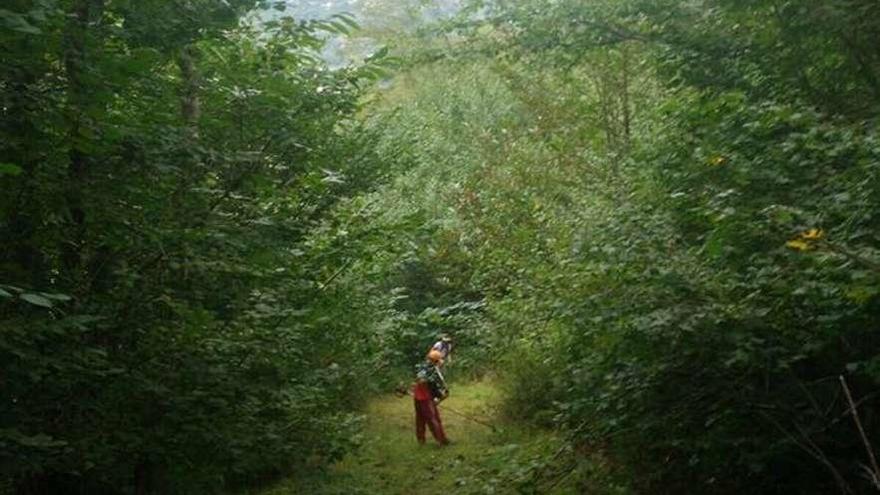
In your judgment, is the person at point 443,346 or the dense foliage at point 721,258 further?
the person at point 443,346

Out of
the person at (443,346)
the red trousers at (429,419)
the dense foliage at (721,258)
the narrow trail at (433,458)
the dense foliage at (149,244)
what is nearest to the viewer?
the dense foliage at (149,244)

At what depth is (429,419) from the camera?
12.5m

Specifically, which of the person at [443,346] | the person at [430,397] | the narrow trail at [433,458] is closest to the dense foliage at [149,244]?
the narrow trail at [433,458]

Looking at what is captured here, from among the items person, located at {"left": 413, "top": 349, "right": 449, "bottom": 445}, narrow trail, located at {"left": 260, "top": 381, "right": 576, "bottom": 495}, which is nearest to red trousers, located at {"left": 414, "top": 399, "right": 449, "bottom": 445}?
person, located at {"left": 413, "top": 349, "right": 449, "bottom": 445}

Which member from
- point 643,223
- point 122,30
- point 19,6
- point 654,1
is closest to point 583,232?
point 643,223

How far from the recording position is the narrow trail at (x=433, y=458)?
837 centimetres

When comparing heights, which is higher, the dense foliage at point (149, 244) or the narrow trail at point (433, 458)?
the dense foliage at point (149, 244)

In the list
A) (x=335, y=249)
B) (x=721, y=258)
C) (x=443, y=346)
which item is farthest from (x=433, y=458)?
(x=721, y=258)

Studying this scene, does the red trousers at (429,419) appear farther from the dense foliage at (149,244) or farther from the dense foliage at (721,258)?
the dense foliage at (149,244)

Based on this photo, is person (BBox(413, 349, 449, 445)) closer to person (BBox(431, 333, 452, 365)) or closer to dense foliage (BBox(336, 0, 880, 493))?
person (BBox(431, 333, 452, 365))

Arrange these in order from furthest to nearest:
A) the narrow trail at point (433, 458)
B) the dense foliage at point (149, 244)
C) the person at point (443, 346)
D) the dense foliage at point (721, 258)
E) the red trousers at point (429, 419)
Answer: the person at point (443, 346) < the red trousers at point (429, 419) < the narrow trail at point (433, 458) < the dense foliage at point (721, 258) < the dense foliage at point (149, 244)

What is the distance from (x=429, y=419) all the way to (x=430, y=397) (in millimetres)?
335

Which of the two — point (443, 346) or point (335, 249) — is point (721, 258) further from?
point (443, 346)

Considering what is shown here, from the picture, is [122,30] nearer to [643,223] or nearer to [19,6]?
[19,6]
